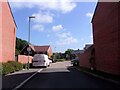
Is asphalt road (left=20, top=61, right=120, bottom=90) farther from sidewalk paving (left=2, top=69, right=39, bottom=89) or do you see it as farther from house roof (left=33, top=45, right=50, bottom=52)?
house roof (left=33, top=45, right=50, bottom=52)

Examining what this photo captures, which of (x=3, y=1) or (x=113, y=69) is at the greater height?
(x=3, y=1)

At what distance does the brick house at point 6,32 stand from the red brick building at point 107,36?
Result: 10510 millimetres

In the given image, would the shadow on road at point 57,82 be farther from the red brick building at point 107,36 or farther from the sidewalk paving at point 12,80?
the red brick building at point 107,36

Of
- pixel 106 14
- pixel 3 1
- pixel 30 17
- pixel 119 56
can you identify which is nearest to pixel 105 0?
pixel 106 14

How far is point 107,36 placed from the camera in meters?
24.8

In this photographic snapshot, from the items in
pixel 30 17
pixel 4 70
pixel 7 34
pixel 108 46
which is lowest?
pixel 4 70

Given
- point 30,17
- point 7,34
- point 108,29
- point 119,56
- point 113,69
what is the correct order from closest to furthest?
point 119,56 → point 113,69 → point 108,29 → point 7,34 → point 30,17

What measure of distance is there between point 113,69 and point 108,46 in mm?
2568

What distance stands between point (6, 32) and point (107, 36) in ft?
48.0

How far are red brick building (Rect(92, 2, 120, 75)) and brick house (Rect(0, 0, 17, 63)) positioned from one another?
34.5ft

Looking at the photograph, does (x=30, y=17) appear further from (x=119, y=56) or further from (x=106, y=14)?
(x=119, y=56)

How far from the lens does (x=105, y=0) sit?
2575 cm

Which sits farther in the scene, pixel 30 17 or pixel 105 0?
pixel 30 17

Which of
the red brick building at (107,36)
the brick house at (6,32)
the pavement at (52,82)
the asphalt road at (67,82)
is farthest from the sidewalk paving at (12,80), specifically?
the brick house at (6,32)
